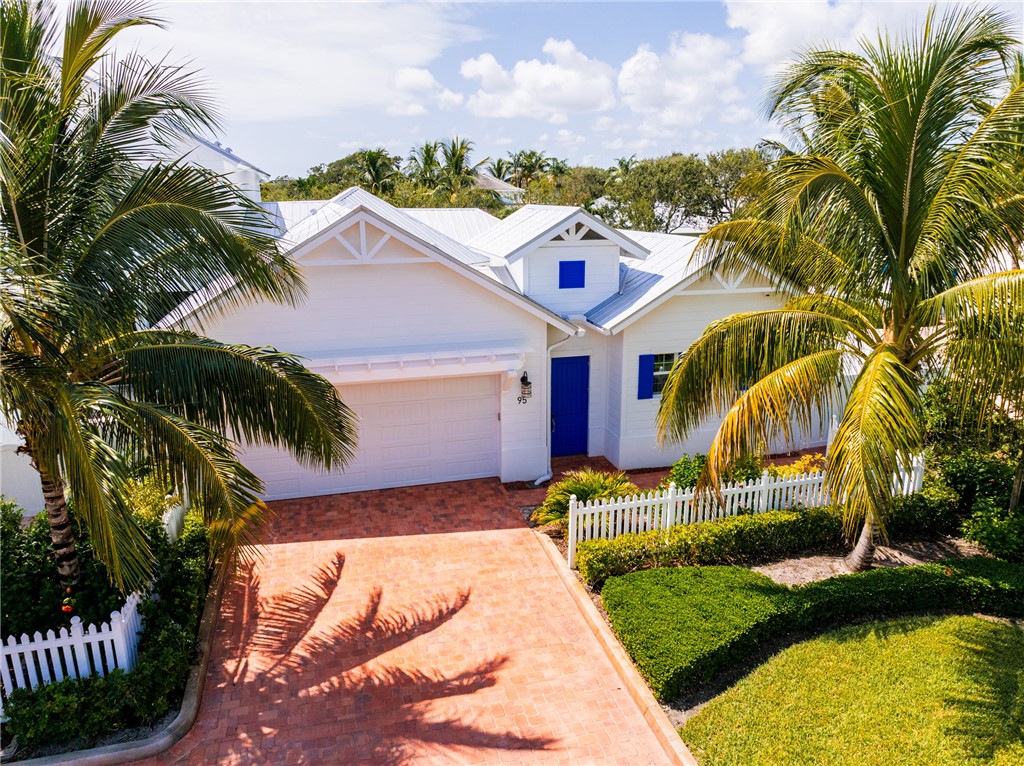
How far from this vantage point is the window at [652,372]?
14.2 m

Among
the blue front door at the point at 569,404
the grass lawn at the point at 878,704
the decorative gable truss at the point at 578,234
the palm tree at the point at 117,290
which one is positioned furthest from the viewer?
the blue front door at the point at 569,404

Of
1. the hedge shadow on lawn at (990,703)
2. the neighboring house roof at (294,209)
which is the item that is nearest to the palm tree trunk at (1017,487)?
the hedge shadow on lawn at (990,703)

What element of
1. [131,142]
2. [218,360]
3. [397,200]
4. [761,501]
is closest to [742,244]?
[761,501]

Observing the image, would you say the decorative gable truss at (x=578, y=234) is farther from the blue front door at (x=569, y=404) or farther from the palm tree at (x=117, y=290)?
the palm tree at (x=117, y=290)

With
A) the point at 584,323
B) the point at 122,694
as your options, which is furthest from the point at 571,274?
the point at 122,694

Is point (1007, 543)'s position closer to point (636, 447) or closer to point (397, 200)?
point (636, 447)

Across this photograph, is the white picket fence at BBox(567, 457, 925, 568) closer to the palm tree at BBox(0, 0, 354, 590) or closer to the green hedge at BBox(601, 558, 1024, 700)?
the green hedge at BBox(601, 558, 1024, 700)

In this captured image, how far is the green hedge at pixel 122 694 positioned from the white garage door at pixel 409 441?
4.72 m

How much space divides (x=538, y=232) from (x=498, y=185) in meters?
45.6

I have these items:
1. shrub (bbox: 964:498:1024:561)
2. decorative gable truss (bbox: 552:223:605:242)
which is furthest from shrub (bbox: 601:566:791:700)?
decorative gable truss (bbox: 552:223:605:242)

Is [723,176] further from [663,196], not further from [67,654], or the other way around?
[67,654]

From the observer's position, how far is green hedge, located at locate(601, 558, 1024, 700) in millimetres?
7598

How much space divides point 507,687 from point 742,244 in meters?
6.09

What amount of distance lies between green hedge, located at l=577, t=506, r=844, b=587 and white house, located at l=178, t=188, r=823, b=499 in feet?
12.7
